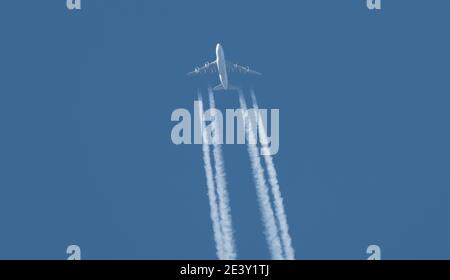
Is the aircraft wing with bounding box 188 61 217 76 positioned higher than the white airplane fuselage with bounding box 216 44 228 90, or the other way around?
the aircraft wing with bounding box 188 61 217 76

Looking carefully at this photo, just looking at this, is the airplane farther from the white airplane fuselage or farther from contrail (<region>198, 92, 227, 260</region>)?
contrail (<region>198, 92, 227, 260</region>)

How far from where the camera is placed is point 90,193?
5128 inches

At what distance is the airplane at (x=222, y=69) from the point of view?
9694cm

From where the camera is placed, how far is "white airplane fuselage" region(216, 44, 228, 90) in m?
96.8

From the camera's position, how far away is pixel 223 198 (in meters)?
89.2

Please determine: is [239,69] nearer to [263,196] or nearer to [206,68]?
[206,68]

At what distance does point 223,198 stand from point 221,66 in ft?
40.7

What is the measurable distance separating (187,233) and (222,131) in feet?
85.3

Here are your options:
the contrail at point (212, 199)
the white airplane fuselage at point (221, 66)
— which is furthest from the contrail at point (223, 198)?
the white airplane fuselage at point (221, 66)

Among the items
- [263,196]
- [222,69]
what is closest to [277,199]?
[263,196]

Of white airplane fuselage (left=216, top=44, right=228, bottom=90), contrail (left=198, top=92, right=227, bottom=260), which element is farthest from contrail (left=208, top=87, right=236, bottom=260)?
white airplane fuselage (left=216, top=44, right=228, bottom=90)
